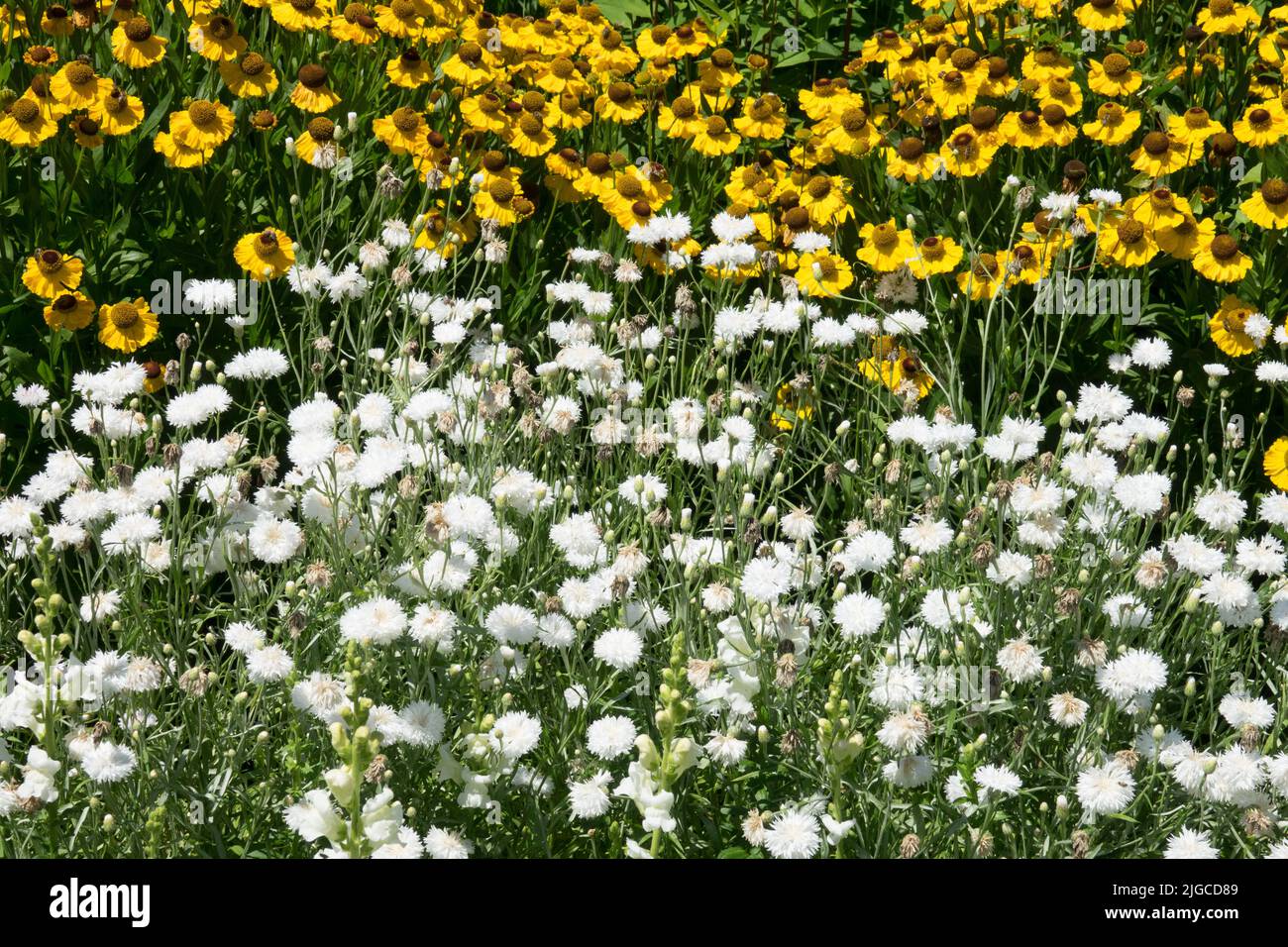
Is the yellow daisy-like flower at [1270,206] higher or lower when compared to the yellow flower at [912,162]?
lower

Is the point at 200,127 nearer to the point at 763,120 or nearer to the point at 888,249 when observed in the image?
the point at 763,120

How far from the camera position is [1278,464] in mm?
4102

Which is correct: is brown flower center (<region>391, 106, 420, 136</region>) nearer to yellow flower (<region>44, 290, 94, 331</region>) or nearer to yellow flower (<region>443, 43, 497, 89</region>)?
yellow flower (<region>443, 43, 497, 89</region>)

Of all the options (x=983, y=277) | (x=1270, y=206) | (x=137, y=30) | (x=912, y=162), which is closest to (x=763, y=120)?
(x=912, y=162)

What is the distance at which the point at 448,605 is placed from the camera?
3.25m

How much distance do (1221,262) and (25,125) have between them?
331 cm

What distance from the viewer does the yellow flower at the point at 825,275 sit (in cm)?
432

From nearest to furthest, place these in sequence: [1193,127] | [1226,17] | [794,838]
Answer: [794,838] → [1193,127] → [1226,17]

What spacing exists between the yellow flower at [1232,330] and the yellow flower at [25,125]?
3266 mm

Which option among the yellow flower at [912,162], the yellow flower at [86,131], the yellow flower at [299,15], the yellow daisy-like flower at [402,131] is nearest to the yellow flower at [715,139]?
the yellow flower at [912,162]

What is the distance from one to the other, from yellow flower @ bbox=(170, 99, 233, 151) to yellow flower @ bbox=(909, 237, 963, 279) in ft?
6.53

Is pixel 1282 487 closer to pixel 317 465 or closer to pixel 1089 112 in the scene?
pixel 1089 112

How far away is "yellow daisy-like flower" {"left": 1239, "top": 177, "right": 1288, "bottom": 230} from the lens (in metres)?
4.25

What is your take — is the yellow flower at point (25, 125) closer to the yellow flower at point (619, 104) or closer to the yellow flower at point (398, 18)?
the yellow flower at point (398, 18)
